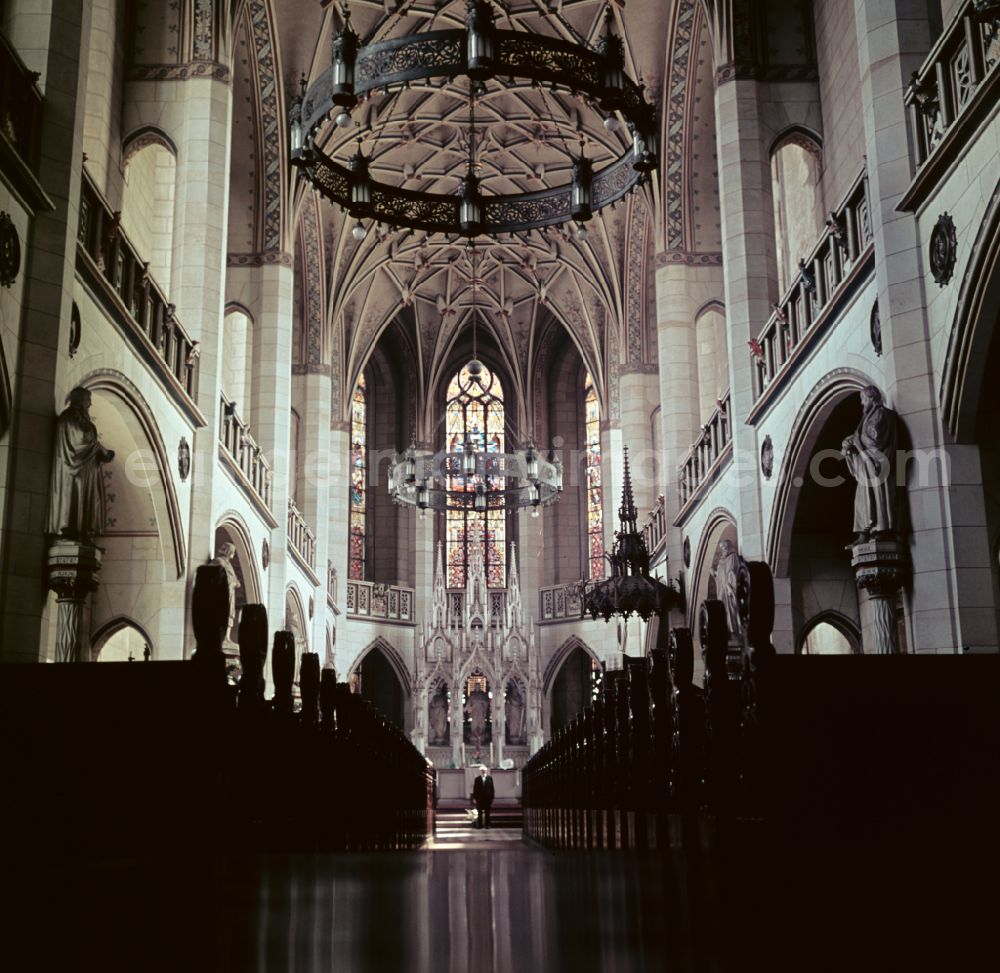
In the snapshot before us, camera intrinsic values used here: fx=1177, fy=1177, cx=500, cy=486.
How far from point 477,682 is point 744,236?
52.0 feet

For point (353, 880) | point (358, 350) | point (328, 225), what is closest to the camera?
point (353, 880)

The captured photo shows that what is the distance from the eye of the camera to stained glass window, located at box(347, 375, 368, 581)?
29.2 metres

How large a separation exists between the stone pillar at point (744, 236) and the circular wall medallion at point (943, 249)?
5522 millimetres

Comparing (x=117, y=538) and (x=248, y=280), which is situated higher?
(x=248, y=280)

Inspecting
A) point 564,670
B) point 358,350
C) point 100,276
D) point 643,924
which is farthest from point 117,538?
point 564,670

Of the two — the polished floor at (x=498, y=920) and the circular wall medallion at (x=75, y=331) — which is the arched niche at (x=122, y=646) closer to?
the circular wall medallion at (x=75, y=331)

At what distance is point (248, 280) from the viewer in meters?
19.7

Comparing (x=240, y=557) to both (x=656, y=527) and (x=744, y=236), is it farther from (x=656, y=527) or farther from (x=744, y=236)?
(x=744, y=236)

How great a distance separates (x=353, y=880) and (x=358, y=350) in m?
25.3

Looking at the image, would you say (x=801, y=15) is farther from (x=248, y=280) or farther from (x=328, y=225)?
(x=328, y=225)

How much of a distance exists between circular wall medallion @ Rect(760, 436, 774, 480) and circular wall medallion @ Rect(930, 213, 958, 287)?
4636mm

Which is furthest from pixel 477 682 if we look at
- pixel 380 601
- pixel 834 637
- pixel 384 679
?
pixel 834 637

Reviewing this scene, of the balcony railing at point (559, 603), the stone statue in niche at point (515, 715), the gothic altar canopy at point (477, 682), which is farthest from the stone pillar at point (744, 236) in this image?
the stone statue in niche at point (515, 715)

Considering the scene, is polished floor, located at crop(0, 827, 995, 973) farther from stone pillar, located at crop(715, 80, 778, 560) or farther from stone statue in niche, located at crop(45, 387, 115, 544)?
stone pillar, located at crop(715, 80, 778, 560)
